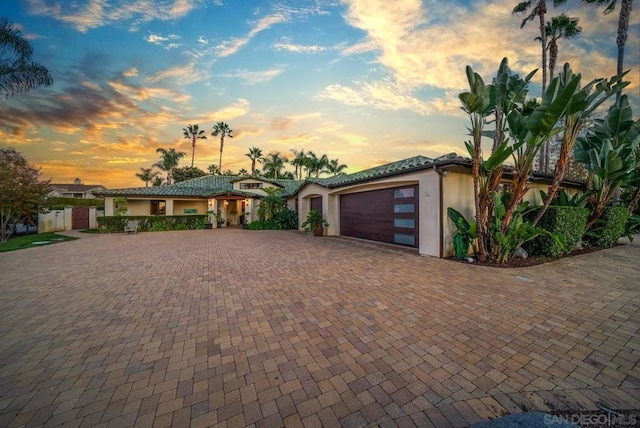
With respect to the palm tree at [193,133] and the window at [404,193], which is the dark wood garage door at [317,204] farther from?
the palm tree at [193,133]

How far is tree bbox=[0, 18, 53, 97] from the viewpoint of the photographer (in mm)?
9977

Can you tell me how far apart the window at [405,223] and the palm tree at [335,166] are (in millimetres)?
33924

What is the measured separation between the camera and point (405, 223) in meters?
8.98

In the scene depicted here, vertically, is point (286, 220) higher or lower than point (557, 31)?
lower

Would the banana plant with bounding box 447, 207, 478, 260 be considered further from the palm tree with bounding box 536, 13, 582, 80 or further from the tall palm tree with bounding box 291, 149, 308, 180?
the tall palm tree with bounding box 291, 149, 308, 180

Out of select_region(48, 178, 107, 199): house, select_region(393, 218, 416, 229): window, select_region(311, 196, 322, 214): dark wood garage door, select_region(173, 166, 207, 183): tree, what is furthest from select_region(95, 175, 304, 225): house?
select_region(48, 178, 107, 199): house

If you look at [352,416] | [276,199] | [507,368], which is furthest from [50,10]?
[507,368]

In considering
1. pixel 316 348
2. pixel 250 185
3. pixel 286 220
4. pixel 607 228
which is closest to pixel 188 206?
pixel 250 185

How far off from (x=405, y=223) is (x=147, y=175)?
4951 cm

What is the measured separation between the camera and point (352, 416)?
1839mm

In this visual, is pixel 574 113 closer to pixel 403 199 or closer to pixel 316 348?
pixel 403 199

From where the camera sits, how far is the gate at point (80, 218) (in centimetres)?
1919

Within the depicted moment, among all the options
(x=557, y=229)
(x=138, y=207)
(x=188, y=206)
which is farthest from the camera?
(x=188, y=206)

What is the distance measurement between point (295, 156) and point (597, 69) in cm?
3399
